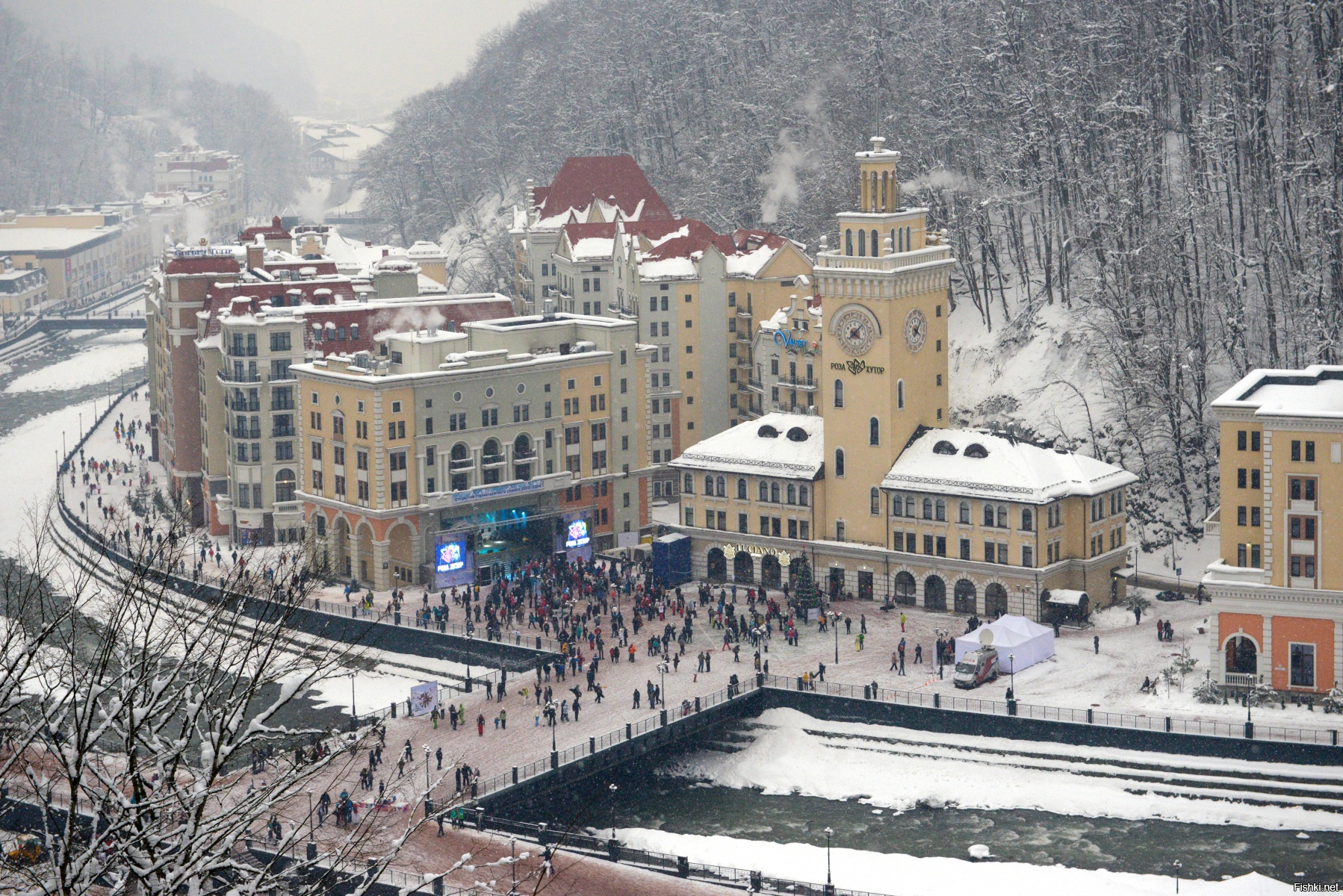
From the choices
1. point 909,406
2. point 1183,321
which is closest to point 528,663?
point 909,406

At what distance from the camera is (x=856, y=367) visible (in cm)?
10519

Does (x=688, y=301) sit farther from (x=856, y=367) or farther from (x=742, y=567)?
(x=856, y=367)

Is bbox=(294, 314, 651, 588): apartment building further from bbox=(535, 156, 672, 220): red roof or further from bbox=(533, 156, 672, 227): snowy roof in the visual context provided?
bbox=(535, 156, 672, 220): red roof

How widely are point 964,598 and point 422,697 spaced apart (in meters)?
29.9

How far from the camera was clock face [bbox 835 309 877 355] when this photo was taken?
104m

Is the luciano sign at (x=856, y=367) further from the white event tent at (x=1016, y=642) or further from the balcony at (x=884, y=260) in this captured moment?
the white event tent at (x=1016, y=642)

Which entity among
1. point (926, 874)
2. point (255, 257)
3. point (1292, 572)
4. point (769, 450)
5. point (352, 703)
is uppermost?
point (255, 257)

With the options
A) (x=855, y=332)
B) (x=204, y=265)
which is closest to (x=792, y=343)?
(x=855, y=332)

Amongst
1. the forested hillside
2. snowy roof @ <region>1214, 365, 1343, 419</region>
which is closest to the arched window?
the forested hillside

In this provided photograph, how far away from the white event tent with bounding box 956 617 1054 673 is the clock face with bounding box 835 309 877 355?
1935 cm

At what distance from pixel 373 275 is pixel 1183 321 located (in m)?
54.6

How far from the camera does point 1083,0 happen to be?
133m

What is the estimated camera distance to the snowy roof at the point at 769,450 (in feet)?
355

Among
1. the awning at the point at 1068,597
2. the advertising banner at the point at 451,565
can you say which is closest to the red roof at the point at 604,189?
the advertising banner at the point at 451,565
